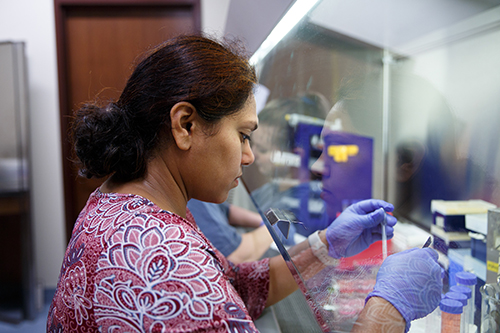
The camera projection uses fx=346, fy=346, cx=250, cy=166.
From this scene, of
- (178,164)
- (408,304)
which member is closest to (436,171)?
(408,304)

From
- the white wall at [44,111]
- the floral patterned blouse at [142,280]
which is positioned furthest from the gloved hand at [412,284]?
the white wall at [44,111]

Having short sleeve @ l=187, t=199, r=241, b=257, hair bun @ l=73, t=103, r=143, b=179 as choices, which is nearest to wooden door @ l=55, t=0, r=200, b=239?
short sleeve @ l=187, t=199, r=241, b=257

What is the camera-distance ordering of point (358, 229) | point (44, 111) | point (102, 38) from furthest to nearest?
point (102, 38)
point (44, 111)
point (358, 229)

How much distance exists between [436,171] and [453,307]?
1.28ft

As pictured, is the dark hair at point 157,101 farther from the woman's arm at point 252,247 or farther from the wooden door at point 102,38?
the wooden door at point 102,38

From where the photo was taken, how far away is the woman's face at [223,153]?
0.77 m

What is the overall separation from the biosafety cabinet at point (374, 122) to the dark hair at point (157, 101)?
10.5 inches

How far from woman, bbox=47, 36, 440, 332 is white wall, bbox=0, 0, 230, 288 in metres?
2.39

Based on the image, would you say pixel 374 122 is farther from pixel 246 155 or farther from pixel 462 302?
pixel 462 302

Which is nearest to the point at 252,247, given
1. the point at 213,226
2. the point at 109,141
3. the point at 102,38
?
the point at 213,226

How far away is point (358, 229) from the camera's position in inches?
36.1

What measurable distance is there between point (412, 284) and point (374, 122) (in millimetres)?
709

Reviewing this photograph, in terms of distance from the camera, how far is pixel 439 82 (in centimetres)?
91

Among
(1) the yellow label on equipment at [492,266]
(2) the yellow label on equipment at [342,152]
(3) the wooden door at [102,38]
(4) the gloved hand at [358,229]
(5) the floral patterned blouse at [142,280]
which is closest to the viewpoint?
(5) the floral patterned blouse at [142,280]
